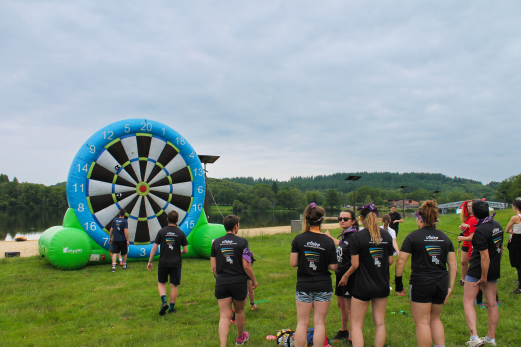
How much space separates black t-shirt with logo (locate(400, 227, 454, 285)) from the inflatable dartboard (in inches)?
292

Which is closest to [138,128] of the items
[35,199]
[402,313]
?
[402,313]

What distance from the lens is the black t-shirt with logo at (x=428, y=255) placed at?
3221 millimetres

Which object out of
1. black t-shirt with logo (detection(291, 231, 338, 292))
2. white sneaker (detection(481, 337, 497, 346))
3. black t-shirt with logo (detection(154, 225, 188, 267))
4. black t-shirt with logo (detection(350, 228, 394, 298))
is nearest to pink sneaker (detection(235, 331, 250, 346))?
black t-shirt with logo (detection(291, 231, 338, 292))

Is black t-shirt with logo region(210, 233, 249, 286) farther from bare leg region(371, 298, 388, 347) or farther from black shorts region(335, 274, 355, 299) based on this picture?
bare leg region(371, 298, 388, 347)

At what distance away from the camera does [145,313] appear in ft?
16.9

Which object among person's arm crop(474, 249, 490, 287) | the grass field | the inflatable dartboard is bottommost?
the grass field

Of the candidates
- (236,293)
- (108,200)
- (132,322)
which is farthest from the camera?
(108,200)

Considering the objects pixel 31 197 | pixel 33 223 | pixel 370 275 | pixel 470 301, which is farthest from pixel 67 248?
pixel 31 197

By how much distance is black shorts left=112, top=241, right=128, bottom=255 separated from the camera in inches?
322

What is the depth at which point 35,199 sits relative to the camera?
59281 millimetres

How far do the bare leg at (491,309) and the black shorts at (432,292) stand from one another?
98cm

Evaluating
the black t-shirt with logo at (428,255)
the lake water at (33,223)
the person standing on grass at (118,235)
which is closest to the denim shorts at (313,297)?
the black t-shirt with logo at (428,255)

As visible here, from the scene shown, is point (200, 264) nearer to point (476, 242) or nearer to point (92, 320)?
Result: point (92, 320)

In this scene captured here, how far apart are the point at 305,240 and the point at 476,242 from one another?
2088 millimetres
